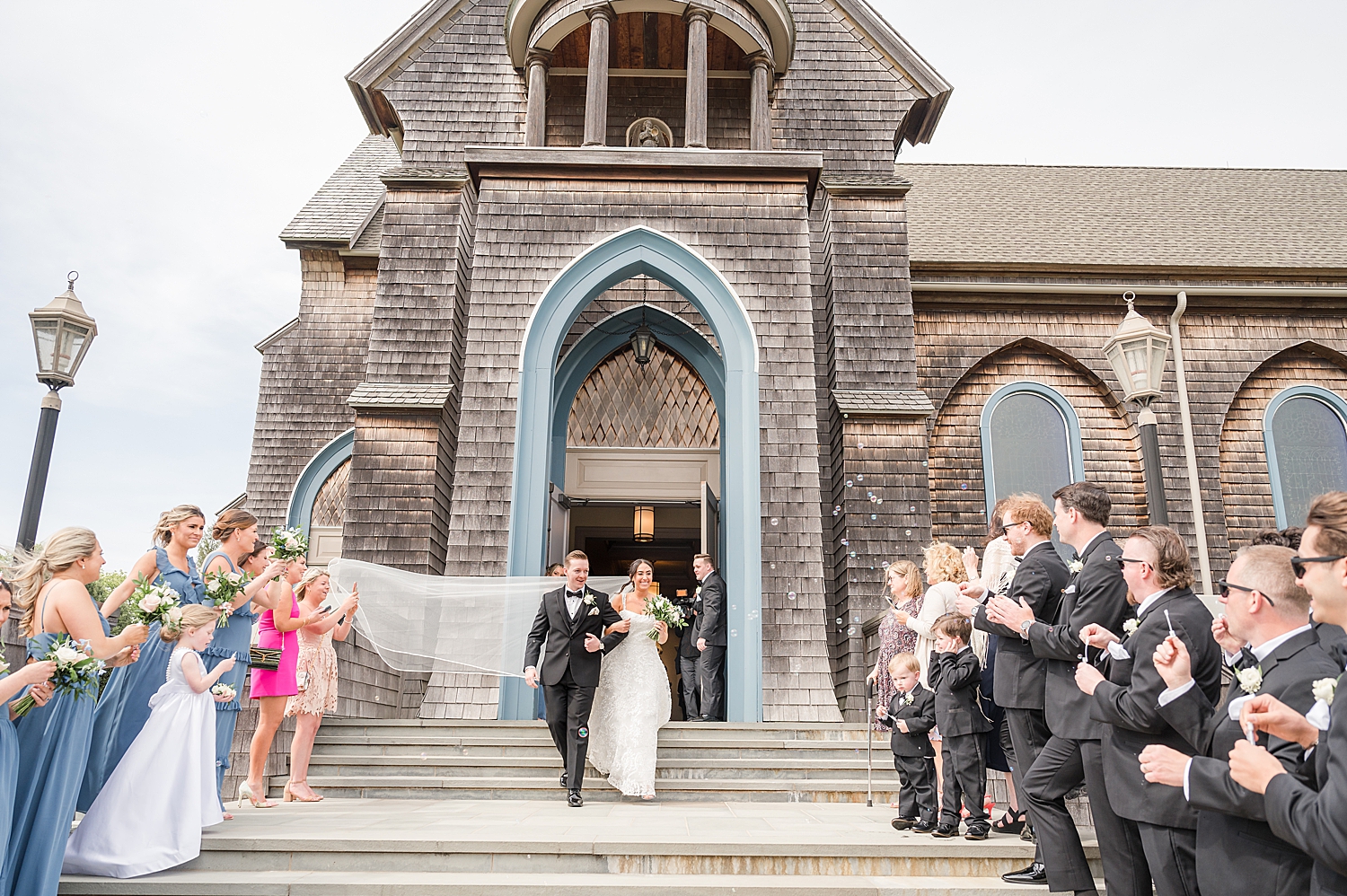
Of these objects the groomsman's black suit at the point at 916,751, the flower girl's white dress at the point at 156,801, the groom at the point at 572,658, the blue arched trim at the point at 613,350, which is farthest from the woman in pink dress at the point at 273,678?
the blue arched trim at the point at 613,350

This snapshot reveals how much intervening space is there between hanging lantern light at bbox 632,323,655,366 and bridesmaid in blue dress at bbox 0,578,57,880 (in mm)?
9292

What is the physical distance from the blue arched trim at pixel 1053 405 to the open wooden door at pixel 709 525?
3905 millimetres

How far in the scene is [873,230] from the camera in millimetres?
Answer: 12672

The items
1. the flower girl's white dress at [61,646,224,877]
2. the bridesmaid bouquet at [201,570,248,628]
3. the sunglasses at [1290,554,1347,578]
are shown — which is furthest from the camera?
the bridesmaid bouquet at [201,570,248,628]

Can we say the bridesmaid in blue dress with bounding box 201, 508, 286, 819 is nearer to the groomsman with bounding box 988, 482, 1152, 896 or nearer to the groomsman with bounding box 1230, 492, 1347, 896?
the groomsman with bounding box 988, 482, 1152, 896

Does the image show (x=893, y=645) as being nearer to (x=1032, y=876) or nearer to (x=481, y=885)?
(x=1032, y=876)

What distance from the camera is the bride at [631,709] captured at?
266 inches

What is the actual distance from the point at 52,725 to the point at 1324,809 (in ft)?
15.5

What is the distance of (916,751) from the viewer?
5707 millimetres

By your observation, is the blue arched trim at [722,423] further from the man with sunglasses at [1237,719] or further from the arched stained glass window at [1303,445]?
the arched stained glass window at [1303,445]

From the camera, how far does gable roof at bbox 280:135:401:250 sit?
14.3 meters

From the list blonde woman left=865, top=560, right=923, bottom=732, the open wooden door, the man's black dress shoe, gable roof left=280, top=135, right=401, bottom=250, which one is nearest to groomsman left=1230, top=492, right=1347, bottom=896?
the man's black dress shoe

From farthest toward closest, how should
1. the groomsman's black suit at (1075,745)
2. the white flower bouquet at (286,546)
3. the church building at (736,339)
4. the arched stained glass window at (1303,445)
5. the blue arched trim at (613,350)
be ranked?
the arched stained glass window at (1303,445) < the blue arched trim at (613,350) < the church building at (736,339) < the white flower bouquet at (286,546) < the groomsman's black suit at (1075,745)

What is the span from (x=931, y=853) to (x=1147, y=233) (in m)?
13.6
